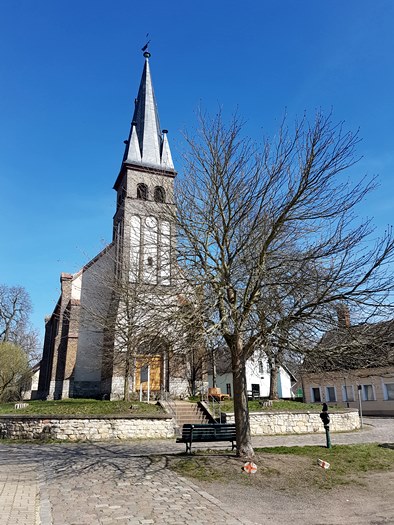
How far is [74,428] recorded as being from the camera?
15.1 meters

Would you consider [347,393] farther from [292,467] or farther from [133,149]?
[292,467]

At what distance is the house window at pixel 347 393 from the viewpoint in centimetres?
3480

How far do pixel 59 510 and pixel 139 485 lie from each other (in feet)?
6.23

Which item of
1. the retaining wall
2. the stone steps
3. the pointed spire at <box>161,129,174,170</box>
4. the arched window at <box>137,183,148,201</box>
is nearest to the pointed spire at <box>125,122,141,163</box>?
the pointed spire at <box>161,129,174,170</box>

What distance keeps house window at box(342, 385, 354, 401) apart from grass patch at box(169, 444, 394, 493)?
2478cm

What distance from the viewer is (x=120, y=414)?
16.0 meters

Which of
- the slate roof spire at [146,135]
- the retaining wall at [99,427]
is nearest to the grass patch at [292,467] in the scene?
the retaining wall at [99,427]

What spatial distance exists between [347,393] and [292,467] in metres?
28.4

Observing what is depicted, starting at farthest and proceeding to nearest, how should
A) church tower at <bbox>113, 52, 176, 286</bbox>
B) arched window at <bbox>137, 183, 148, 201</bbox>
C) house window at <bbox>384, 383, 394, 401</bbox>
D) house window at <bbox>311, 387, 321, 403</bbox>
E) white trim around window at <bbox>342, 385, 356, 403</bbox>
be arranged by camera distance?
house window at <bbox>311, 387, 321, 403</bbox>, white trim around window at <bbox>342, 385, 356, 403</bbox>, house window at <bbox>384, 383, 394, 401</bbox>, arched window at <bbox>137, 183, 148, 201</bbox>, church tower at <bbox>113, 52, 176, 286</bbox>

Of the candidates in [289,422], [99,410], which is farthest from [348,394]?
[99,410]

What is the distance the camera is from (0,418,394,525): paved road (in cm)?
602

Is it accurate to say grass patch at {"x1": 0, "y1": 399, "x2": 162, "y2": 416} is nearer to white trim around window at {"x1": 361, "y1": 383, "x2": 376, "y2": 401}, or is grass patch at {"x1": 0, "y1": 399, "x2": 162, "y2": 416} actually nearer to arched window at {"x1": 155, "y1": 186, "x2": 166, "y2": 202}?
arched window at {"x1": 155, "y1": 186, "x2": 166, "y2": 202}

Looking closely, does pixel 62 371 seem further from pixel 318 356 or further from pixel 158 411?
pixel 318 356

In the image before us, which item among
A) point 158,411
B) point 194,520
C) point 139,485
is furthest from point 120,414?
point 194,520
